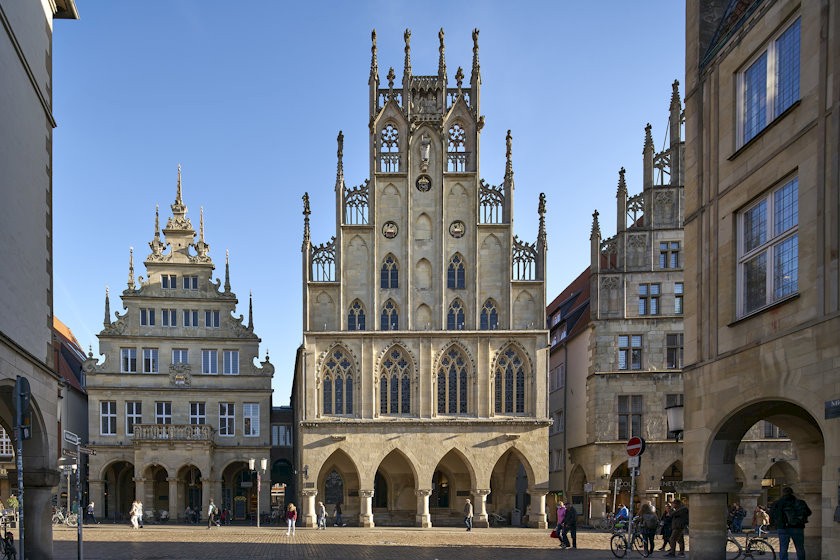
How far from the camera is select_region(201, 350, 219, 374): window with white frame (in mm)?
50469

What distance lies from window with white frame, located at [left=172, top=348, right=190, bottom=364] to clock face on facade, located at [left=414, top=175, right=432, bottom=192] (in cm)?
1610

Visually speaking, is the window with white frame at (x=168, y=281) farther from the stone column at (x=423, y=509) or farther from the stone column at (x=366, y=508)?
the stone column at (x=423, y=509)

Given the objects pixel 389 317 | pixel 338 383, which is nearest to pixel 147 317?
pixel 338 383

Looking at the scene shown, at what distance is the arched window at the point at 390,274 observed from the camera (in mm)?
44000

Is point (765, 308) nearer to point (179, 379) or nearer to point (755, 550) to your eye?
point (755, 550)

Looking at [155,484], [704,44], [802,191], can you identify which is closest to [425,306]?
[155,484]

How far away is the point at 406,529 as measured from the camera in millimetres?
41000

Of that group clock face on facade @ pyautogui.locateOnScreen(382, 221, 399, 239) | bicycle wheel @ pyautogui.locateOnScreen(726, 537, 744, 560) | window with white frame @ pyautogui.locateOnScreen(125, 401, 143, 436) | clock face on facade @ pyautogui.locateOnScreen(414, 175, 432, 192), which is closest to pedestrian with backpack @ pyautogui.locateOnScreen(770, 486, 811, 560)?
bicycle wheel @ pyautogui.locateOnScreen(726, 537, 744, 560)

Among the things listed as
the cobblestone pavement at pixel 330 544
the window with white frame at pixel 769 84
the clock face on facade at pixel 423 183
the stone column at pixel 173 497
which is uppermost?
the clock face on facade at pixel 423 183

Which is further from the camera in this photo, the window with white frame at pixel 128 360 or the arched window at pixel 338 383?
the window with white frame at pixel 128 360

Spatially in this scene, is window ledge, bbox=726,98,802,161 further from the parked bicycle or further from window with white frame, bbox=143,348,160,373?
window with white frame, bbox=143,348,160,373

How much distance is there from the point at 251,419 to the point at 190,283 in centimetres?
813

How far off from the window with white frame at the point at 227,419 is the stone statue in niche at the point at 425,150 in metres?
17.0

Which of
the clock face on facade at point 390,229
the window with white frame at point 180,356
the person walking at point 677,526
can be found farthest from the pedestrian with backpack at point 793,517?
the window with white frame at point 180,356
